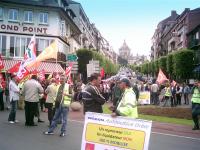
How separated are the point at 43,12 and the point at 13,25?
3.92 m

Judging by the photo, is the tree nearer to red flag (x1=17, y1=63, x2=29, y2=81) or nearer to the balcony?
the balcony

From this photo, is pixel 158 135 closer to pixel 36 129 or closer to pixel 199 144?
pixel 199 144

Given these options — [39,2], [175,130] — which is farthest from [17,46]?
[175,130]

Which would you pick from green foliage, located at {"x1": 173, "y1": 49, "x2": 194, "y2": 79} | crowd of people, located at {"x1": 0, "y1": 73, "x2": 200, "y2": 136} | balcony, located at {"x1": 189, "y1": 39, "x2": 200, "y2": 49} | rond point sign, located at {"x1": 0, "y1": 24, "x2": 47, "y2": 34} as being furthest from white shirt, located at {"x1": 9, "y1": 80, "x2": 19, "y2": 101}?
balcony, located at {"x1": 189, "y1": 39, "x2": 200, "y2": 49}

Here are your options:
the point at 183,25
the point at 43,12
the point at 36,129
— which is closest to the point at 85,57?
the point at 43,12

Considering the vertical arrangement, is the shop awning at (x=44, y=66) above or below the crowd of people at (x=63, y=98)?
above

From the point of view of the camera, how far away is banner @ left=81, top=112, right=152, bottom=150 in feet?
Answer: 22.3

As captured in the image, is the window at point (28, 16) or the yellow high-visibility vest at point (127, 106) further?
the window at point (28, 16)

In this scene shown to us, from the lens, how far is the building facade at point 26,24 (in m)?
46.6

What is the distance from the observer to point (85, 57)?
59812mm

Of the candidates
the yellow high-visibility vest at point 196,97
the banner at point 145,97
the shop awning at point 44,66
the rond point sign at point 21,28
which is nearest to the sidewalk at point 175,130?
the yellow high-visibility vest at point 196,97

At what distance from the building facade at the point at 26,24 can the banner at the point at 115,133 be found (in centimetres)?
3984

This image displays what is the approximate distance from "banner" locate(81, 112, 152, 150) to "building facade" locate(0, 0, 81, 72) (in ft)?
131

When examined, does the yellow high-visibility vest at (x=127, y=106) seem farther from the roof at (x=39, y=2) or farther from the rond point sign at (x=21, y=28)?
the rond point sign at (x=21, y=28)
